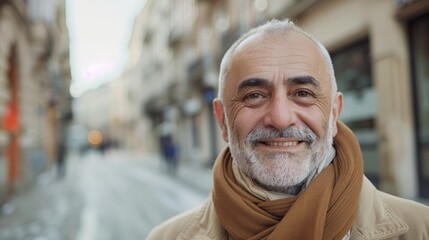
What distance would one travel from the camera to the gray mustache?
56.5 inches

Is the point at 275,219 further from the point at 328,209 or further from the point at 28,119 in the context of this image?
the point at 28,119

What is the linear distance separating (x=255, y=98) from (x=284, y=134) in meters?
0.15

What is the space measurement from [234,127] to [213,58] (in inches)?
748

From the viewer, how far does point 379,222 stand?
143 cm

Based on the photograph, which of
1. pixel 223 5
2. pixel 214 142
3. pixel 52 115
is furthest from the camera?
pixel 52 115

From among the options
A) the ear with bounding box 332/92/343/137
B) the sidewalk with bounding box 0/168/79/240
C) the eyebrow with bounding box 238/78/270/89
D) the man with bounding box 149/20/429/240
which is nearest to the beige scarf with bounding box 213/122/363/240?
the man with bounding box 149/20/429/240

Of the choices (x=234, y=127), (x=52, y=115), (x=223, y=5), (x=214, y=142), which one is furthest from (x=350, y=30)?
(x=52, y=115)

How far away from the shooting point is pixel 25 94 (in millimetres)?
14914

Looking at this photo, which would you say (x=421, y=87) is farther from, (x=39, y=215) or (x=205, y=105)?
(x=205, y=105)

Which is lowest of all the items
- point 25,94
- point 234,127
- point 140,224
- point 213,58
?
point 140,224

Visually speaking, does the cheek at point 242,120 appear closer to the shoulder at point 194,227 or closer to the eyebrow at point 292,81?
the eyebrow at point 292,81

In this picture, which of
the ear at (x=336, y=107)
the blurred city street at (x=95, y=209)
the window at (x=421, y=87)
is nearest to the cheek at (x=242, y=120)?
the ear at (x=336, y=107)

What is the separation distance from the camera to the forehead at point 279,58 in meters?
1.43

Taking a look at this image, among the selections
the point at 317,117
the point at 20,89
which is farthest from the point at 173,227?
the point at 20,89
